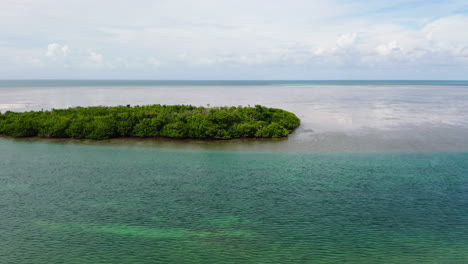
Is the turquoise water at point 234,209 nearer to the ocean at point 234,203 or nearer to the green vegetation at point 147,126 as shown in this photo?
the ocean at point 234,203

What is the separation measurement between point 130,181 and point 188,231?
803cm

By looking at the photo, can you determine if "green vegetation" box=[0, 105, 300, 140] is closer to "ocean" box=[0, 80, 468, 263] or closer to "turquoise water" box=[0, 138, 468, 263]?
"ocean" box=[0, 80, 468, 263]

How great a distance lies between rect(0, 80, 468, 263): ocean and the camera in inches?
545

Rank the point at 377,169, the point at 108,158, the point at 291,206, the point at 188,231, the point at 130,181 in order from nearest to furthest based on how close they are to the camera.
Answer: the point at 188,231
the point at 291,206
the point at 130,181
the point at 377,169
the point at 108,158

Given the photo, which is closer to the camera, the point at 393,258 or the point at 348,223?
the point at 393,258

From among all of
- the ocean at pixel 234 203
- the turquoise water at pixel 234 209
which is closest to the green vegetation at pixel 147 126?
the ocean at pixel 234 203

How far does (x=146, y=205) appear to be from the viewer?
18.3 meters

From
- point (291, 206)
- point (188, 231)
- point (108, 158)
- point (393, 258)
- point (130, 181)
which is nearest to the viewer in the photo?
point (393, 258)

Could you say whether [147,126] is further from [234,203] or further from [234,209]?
[234,209]

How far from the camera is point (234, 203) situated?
18375 millimetres

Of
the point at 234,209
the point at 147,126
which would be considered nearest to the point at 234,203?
the point at 234,209

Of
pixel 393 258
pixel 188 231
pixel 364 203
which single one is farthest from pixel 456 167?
pixel 188 231

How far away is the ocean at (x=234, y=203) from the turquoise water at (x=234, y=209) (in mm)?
71

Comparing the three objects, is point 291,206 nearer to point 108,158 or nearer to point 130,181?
point 130,181
